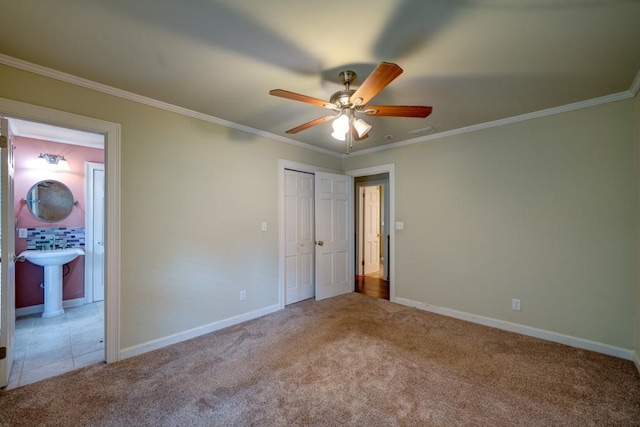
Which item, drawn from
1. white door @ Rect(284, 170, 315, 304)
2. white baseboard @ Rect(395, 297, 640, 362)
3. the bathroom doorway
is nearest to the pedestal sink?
the bathroom doorway

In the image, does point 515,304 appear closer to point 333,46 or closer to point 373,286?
point 373,286

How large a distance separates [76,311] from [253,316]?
8.38 feet

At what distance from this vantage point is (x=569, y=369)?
2322mm

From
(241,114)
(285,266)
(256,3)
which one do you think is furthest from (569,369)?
(241,114)

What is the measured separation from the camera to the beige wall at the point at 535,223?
2.55 m

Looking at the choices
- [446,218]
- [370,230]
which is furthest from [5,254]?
[370,230]

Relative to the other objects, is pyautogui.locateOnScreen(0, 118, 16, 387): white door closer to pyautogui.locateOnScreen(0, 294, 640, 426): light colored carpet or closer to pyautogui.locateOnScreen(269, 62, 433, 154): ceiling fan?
pyautogui.locateOnScreen(0, 294, 640, 426): light colored carpet

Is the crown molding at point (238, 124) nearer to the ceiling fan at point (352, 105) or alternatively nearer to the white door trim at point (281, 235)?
the white door trim at point (281, 235)

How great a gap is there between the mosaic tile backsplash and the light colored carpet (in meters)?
2.50

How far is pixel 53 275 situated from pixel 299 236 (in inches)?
129

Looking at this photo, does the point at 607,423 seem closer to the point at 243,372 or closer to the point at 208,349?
the point at 243,372

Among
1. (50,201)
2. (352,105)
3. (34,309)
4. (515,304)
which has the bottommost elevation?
(34,309)

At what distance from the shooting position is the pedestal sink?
3.44 meters

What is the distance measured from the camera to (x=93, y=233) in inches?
164
